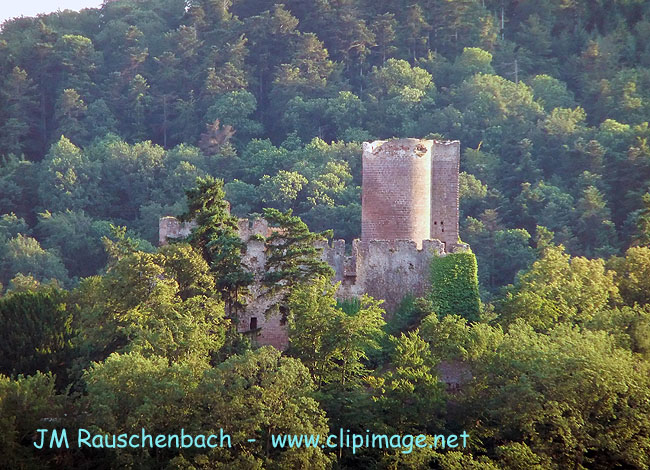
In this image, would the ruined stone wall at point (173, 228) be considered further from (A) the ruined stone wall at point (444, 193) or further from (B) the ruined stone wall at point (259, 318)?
(A) the ruined stone wall at point (444, 193)

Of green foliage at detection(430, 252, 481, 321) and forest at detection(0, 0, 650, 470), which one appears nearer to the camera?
forest at detection(0, 0, 650, 470)

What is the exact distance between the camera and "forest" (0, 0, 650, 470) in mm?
37938

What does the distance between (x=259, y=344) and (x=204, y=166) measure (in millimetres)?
27446

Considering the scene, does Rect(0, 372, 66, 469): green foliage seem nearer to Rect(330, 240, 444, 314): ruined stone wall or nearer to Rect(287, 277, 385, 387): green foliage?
Rect(287, 277, 385, 387): green foliage

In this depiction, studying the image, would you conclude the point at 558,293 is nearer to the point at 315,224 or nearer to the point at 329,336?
the point at 329,336

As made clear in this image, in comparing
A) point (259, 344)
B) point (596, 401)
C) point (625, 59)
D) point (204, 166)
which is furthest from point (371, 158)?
point (625, 59)

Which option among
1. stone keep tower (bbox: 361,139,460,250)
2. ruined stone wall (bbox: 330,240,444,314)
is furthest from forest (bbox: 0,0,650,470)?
stone keep tower (bbox: 361,139,460,250)

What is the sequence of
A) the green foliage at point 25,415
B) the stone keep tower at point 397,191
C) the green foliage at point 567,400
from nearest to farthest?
the green foliage at point 25,415
the green foliage at point 567,400
the stone keep tower at point 397,191

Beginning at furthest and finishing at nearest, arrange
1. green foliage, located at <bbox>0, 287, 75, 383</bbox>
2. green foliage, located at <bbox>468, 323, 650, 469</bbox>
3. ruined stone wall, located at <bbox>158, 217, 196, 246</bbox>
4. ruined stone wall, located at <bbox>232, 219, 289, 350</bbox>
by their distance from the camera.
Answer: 1. ruined stone wall, located at <bbox>158, 217, 196, 246</bbox>
2. ruined stone wall, located at <bbox>232, 219, 289, 350</bbox>
3. green foliage, located at <bbox>0, 287, 75, 383</bbox>
4. green foliage, located at <bbox>468, 323, 650, 469</bbox>

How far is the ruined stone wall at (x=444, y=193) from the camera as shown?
45.0m

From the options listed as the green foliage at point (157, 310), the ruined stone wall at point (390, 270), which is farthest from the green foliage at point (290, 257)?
the green foliage at point (157, 310)

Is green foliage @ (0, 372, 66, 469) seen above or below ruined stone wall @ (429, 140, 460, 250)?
below

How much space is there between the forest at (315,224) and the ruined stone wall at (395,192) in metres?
1.72

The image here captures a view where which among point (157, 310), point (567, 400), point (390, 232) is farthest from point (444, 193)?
point (157, 310)
